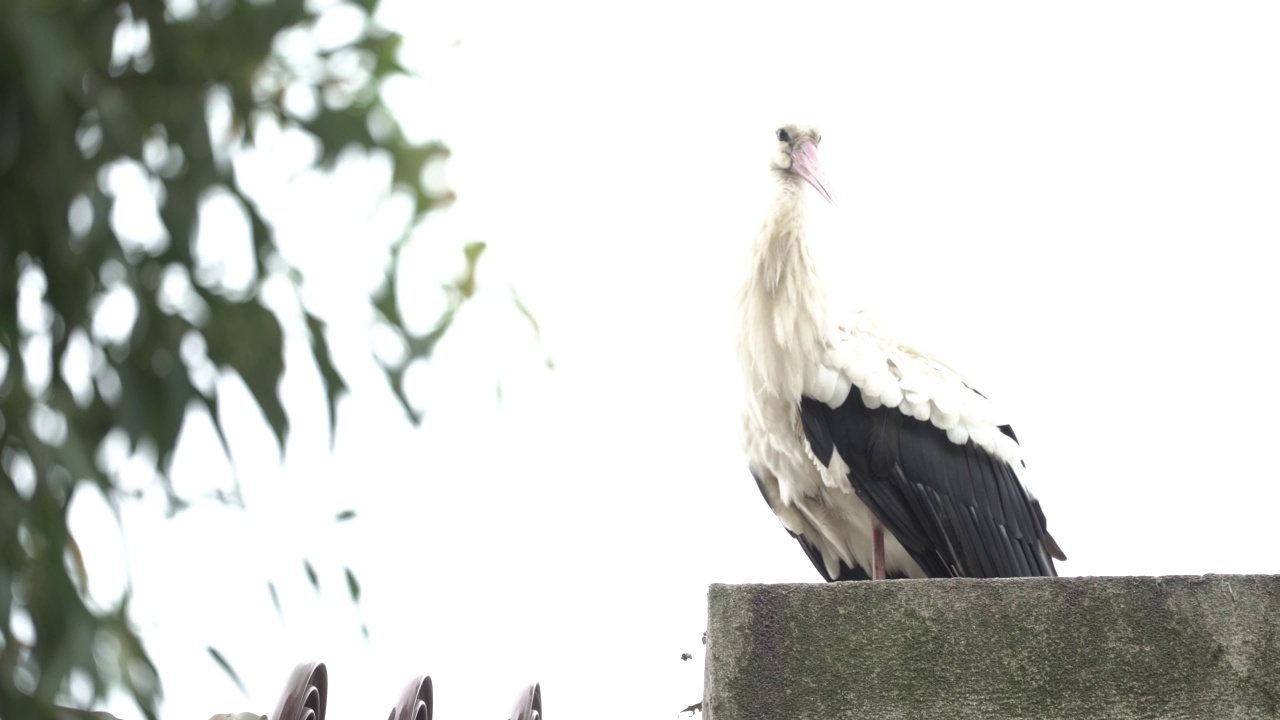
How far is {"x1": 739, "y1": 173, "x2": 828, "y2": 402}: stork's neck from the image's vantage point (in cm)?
421

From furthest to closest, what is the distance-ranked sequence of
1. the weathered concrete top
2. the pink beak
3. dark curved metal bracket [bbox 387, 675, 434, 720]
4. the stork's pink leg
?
the pink beak, the stork's pink leg, dark curved metal bracket [bbox 387, 675, 434, 720], the weathered concrete top

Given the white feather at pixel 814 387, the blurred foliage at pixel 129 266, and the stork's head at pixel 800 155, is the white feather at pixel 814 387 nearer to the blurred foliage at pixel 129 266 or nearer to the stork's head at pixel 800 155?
the stork's head at pixel 800 155

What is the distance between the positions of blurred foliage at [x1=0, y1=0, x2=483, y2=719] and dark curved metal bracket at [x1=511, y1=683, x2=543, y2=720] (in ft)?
8.45

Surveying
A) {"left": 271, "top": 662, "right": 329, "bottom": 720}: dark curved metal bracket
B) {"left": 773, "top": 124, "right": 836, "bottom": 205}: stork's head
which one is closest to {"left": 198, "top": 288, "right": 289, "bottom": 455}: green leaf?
{"left": 271, "top": 662, "right": 329, "bottom": 720}: dark curved metal bracket

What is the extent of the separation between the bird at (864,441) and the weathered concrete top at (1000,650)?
4.25 feet

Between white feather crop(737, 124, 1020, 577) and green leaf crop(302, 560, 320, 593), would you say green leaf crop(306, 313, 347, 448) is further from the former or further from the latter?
white feather crop(737, 124, 1020, 577)

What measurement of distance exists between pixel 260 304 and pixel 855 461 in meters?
3.04

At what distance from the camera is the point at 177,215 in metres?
1.15

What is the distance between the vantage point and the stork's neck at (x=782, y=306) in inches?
166

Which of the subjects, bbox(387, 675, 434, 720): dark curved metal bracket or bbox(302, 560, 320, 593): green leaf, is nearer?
bbox(302, 560, 320, 593): green leaf

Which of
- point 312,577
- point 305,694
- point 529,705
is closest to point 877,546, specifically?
point 529,705

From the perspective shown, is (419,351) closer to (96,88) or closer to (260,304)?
(260,304)

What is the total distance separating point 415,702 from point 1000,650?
137 centimetres

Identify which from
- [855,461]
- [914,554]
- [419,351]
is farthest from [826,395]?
[419,351]
